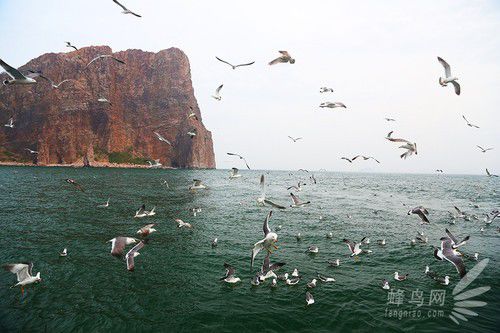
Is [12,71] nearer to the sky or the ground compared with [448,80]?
nearer to the ground

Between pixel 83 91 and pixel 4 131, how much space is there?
33.4m

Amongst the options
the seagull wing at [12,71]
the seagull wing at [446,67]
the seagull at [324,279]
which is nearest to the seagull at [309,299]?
the seagull at [324,279]

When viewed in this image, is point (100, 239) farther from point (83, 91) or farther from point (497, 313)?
point (83, 91)

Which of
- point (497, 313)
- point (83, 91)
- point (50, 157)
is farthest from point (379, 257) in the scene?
point (83, 91)

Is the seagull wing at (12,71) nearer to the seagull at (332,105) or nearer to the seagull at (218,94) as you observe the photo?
the seagull at (218,94)

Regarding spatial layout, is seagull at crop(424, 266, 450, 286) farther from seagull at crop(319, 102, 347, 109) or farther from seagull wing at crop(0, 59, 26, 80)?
seagull wing at crop(0, 59, 26, 80)

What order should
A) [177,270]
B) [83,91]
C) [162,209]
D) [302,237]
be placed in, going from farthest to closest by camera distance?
[83,91] < [162,209] < [302,237] < [177,270]

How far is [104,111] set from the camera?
126 m

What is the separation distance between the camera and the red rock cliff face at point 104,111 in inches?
4535

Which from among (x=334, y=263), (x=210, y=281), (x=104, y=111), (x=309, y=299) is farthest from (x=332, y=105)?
(x=104, y=111)

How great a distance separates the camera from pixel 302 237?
794 inches

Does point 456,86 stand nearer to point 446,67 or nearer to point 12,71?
point 446,67

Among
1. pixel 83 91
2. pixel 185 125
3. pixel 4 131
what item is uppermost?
pixel 83 91

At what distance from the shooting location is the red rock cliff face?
378 ft
